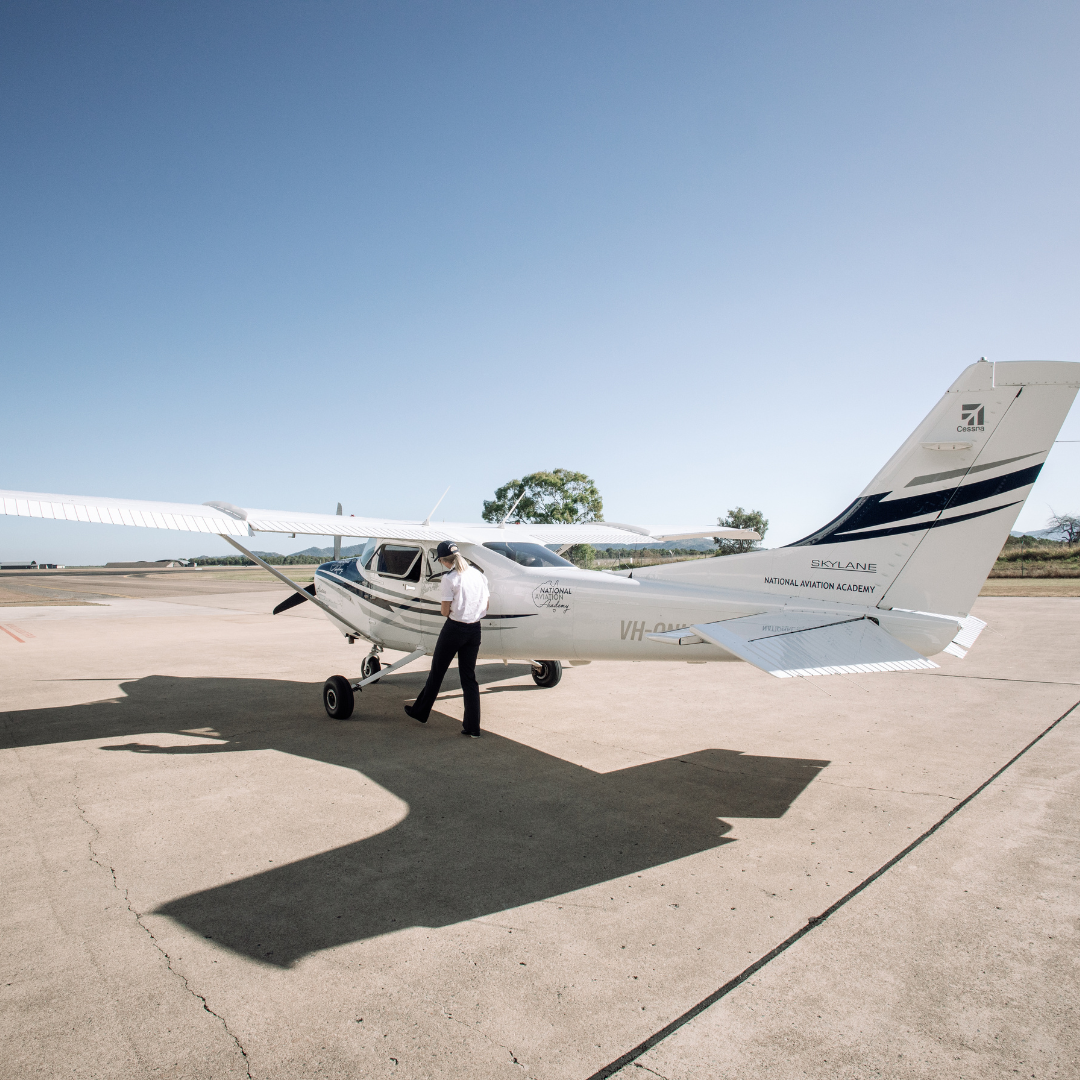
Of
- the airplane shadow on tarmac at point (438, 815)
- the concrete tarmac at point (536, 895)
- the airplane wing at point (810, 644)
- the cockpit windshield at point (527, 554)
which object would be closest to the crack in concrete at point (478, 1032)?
the concrete tarmac at point (536, 895)

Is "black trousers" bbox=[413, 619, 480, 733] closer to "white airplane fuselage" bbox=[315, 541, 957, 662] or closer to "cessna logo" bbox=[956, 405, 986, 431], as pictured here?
"white airplane fuselage" bbox=[315, 541, 957, 662]

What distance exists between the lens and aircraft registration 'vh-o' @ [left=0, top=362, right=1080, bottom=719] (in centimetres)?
465

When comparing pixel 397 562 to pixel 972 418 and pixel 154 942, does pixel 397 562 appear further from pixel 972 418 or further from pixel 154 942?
pixel 972 418

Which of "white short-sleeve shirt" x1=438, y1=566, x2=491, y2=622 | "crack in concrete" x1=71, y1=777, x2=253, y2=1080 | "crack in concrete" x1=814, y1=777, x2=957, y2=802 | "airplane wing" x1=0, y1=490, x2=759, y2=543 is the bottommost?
"crack in concrete" x1=814, y1=777, x2=957, y2=802

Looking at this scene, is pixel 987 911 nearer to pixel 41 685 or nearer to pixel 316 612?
pixel 41 685

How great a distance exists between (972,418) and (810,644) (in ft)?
7.25

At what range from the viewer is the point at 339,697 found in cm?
705

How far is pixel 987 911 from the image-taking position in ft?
10.5

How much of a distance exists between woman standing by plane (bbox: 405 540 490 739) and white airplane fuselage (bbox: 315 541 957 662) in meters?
0.48

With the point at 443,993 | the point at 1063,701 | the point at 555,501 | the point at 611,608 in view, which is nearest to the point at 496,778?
the point at 611,608

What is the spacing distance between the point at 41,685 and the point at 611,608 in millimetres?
7953

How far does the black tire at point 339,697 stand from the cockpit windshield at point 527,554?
2.14 metres

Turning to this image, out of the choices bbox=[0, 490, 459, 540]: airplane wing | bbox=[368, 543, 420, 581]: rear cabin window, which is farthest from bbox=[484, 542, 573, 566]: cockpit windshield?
bbox=[368, 543, 420, 581]: rear cabin window

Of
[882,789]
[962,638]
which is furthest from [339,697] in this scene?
[962,638]
